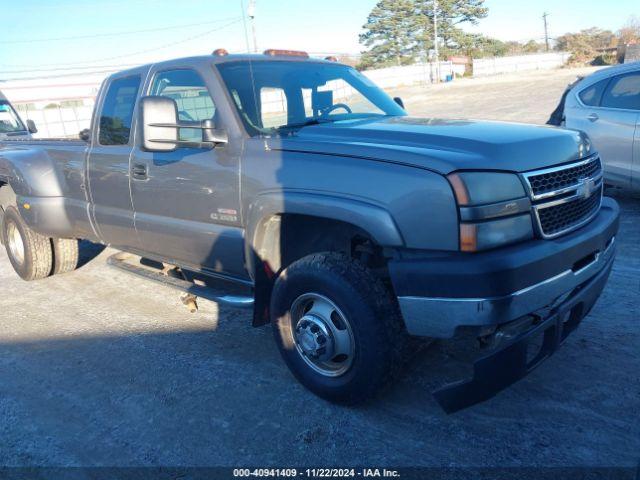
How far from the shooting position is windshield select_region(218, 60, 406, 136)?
3.65 meters

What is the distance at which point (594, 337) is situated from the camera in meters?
3.80

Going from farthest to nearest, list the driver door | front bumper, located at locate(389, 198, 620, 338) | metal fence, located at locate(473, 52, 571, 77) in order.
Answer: metal fence, located at locate(473, 52, 571, 77) → the driver door → front bumper, located at locate(389, 198, 620, 338)

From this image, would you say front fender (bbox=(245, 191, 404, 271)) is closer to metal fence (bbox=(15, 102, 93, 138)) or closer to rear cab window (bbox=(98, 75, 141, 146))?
rear cab window (bbox=(98, 75, 141, 146))

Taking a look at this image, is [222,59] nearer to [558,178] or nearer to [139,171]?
[139,171]

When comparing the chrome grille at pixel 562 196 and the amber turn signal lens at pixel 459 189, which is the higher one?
the amber turn signal lens at pixel 459 189

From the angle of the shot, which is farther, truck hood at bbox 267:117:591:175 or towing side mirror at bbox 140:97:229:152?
towing side mirror at bbox 140:97:229:152

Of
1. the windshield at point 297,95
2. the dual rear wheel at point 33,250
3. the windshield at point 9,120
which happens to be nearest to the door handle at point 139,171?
the windshield at point 297,95

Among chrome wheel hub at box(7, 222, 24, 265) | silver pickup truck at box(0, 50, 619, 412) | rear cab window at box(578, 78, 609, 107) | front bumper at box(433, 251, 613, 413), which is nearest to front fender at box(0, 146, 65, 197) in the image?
silver pickup truck at box(0, 50, 619, 412)

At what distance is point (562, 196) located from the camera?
→ 282 cm

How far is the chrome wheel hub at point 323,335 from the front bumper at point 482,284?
492 millimetres

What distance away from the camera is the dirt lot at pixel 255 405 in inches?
110

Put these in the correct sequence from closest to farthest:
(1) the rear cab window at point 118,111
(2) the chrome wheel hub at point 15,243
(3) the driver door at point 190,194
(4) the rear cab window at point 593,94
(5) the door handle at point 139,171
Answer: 1. (3) the driver door at point 190,194
2. (5) the door handle at point 139,171
3. (1) the rear cab window at point 118,111
4. (2) the chrome wheel hub at point 15,243
5. (4) the rear cab window at point 593,94

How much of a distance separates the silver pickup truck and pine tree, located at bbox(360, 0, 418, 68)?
60780 millimetres

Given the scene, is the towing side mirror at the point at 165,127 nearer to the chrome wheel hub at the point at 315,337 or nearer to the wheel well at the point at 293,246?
the wheel well at the point at 293,246
